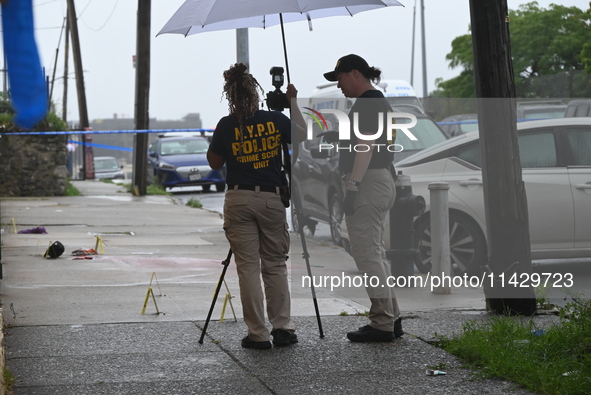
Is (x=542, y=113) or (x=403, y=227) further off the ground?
(x=542, y=113)

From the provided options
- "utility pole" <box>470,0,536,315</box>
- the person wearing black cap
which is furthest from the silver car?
the person wearing black cap

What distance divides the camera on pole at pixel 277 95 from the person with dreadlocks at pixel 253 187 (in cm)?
13

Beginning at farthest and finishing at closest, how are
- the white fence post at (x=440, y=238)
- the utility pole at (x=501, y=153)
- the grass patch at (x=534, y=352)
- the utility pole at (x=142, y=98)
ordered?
1. the utility pole at (x=142, y=98)
2. the white fence post at (x=440, y=238)
3. the utility pole at (x=501, y=153)
4. the grass patch at (x=534, y=352)

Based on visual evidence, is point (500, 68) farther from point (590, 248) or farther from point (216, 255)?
point (216, 255)

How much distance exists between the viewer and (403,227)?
328 inches

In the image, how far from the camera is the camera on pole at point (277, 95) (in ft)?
19.4

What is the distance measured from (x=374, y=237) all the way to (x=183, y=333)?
1.48m

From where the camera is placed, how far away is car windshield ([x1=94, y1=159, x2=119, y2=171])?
42719 mm

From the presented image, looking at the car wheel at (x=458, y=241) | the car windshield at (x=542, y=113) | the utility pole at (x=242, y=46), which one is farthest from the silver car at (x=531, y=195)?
the utility pole at (x=242, y=46)

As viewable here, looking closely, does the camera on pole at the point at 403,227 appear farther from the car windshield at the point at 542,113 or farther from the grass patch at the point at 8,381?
the car windshield at the point at 542,113

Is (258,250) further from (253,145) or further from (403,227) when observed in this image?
(403,227)

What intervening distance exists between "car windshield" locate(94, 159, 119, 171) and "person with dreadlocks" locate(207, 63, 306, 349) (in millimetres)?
37806

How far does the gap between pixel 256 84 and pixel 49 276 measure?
13.7 ft

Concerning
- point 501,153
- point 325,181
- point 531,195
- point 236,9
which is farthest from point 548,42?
point 236,9
